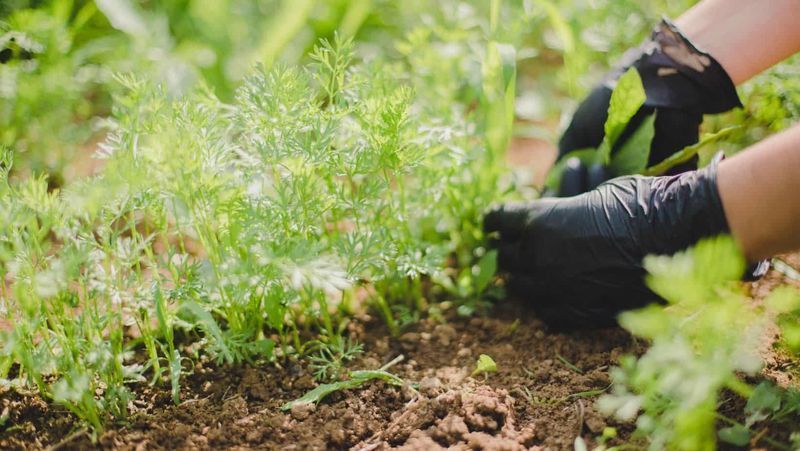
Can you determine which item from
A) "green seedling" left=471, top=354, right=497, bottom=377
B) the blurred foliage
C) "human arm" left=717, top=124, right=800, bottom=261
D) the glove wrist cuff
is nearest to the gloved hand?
the glove wrist cuff

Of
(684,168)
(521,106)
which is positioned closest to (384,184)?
(684,168)

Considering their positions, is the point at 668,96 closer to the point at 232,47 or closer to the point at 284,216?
the point at 284,216

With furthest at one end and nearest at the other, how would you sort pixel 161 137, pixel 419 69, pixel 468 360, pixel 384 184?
pixel 419 69
pixel 468 360
pixel 384 184
pixel 161 137

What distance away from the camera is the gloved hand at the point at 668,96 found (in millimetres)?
1771

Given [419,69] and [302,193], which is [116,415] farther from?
[419,69]

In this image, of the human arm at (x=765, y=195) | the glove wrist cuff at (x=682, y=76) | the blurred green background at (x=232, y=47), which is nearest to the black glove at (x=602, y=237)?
the human arm at (x=765, y=195)

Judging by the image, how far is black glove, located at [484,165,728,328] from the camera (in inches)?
56.2

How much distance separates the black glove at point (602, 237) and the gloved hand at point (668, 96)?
0.68 feet

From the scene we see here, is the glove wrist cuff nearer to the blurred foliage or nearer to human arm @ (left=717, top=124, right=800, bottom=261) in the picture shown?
the blurred foliage

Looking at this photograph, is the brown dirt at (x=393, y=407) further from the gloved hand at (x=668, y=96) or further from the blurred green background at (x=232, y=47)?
the blurred green background at (x=232, y=47)

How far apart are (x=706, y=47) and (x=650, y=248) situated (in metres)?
0.68

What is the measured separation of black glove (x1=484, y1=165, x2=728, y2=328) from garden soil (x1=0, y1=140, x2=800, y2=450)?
0.10 m

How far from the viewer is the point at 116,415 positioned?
4.47ft

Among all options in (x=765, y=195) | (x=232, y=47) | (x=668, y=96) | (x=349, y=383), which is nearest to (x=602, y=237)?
(x=765, y=195)
